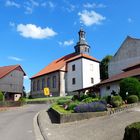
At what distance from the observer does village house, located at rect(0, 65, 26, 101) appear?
7000 cm

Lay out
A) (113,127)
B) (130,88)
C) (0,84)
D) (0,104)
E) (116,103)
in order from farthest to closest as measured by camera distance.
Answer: (0,84) < (0,104) < (130,88) < (116,103) < (113,127)

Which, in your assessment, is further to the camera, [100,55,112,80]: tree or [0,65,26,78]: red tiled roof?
[100,55,112,80]: tree

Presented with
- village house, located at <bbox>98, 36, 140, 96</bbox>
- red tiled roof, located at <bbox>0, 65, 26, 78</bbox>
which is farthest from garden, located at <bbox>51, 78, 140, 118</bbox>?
red tiled roof, located at <bbox>0, 65, 26, 78</bbox>

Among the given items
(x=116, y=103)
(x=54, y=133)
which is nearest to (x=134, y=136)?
(x=54, y=133)

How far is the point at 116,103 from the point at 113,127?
8.66 meters

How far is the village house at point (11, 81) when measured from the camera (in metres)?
70.0

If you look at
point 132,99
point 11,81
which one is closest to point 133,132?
point 132,99

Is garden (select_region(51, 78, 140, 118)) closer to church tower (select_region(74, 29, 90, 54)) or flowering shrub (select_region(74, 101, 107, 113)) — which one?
flowering shrub (select_region(74, 101, 107, 113))

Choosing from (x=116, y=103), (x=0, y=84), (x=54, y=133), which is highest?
(x=0, y=84)

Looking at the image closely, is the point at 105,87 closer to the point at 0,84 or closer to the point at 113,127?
the point at 113,127

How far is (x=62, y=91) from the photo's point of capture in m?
70.4

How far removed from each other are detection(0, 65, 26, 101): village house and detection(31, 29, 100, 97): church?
6.35 metres

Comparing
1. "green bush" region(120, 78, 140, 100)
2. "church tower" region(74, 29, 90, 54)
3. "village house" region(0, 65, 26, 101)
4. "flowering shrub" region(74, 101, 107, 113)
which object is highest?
"church tower" region(74, 29, 90, 54)

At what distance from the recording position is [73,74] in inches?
2753
